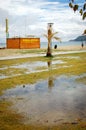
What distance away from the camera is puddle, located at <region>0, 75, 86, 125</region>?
800 cm

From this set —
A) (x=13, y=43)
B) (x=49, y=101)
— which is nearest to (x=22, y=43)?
(x=13, y=43)

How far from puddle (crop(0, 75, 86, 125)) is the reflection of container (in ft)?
156

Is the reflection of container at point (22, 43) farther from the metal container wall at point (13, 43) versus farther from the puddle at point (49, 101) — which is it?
the puddle at point (49, 101)

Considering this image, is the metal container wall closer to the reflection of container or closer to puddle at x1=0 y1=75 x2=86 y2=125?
the reflection of container

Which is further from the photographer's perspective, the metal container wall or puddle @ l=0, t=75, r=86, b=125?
the metal container wall

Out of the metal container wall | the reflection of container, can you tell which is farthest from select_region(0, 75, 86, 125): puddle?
the metal container wall

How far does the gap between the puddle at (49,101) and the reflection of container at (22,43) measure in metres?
47.4

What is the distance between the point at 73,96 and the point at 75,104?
4.16 ft

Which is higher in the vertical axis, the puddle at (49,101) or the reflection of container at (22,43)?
the reflection of container at (22,43)

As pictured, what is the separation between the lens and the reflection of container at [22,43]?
6068 cm

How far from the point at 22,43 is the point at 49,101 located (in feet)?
170

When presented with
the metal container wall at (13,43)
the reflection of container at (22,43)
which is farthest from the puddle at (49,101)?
the metal container wall at (13,43)

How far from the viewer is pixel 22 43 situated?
6116 centimetres

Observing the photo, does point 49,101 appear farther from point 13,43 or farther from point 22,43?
point 13,43
